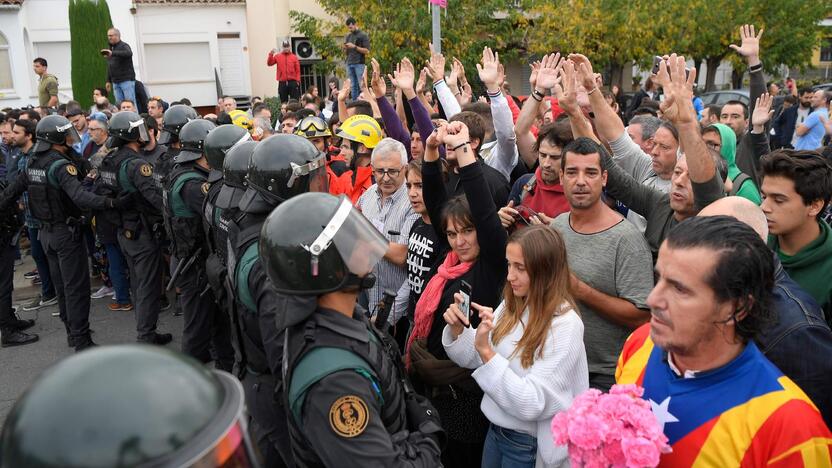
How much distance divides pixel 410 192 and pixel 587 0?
2059cm

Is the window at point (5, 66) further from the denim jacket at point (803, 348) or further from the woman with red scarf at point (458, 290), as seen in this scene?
the denim jacket at point (803, 348)

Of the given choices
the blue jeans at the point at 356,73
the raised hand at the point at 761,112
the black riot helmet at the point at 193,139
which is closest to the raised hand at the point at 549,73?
the raised hand at the point at 761,112

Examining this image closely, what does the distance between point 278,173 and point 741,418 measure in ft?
7.89

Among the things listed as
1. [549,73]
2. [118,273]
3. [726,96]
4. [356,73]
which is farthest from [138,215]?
[726,96]

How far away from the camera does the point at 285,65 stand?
16.6 m

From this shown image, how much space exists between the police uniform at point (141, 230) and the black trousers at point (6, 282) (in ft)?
4.26

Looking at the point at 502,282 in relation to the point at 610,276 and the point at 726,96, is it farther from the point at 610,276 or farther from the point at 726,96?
the point at 726,96

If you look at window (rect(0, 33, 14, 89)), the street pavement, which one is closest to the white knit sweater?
the street pavement

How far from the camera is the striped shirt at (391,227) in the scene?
4.38 meters

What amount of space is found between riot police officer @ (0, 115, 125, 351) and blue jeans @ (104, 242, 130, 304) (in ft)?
2.83

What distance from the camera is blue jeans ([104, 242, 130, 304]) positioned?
24.8ft

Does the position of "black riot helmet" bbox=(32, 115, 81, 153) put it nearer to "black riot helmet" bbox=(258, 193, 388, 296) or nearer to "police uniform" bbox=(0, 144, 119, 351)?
"police uniform" bbox=(0, 144, 119, 351)

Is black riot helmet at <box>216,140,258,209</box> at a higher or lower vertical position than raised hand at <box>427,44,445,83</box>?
lower

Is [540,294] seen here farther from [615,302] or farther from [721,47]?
[721,47]
